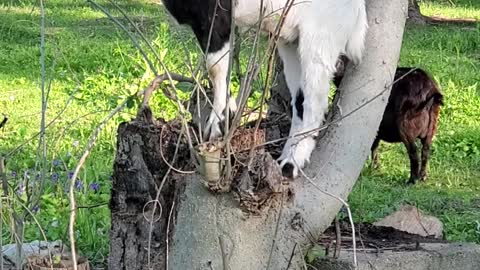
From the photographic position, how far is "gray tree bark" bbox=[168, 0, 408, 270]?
3.48 m

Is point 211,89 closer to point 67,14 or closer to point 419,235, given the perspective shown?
point 419,235

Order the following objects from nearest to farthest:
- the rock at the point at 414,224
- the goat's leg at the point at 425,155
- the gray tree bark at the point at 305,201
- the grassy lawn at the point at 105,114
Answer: the gray tree bark at the point at 305,201 → the rock at the point at 414,224 → the grassy lawn at the point at 105,114 → the goat's leg at the point at 425,155

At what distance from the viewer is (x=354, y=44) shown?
4.23 m

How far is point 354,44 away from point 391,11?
0.29 m

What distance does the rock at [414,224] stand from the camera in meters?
4.89

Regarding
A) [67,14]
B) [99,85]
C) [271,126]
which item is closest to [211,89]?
[271,126]

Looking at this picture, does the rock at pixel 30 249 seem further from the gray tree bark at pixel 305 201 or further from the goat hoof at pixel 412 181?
the goat hoof at pixel 412 181

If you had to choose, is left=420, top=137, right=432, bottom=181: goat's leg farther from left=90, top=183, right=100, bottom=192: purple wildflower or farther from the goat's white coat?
the goat's white coat

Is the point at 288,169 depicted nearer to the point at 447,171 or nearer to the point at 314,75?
the point at 314,75

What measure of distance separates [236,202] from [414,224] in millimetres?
1731

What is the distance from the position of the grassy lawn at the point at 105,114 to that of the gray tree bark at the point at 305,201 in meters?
0.58


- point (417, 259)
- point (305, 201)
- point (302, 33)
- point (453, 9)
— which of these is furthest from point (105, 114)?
point (453, 9)

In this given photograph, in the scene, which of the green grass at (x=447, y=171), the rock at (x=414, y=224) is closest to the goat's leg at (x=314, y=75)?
the rock at (x=414, y=224)

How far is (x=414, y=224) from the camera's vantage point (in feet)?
16.3
